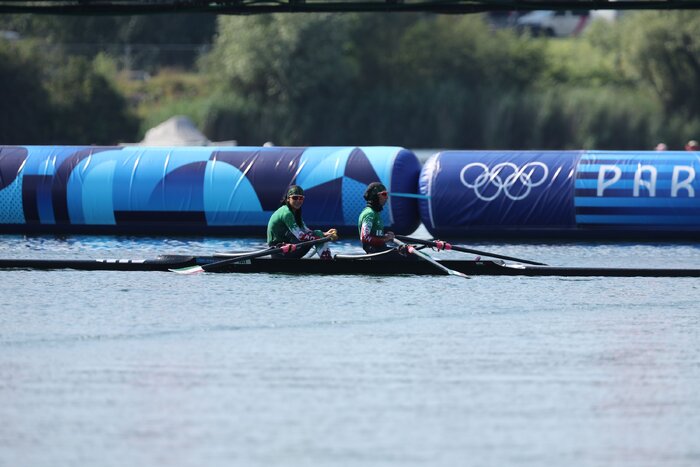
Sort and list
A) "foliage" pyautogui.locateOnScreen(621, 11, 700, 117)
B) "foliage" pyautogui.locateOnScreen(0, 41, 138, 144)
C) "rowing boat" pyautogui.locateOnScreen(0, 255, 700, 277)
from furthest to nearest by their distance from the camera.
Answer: "foliage" pyautogui.locateOnScreen(621, 11, 700, 117), "foliage" pyautogui.locateOnScreen(0, 41, 138, 144), "rowing boat" pyautogui.locateOnScreen(0, 255, 700, 277)

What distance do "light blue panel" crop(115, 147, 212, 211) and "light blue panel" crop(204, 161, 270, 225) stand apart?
0.70 m

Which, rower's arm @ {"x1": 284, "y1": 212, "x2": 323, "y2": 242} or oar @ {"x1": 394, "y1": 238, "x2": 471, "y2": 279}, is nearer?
oar @ {"x1": 394, "y1": 238, "x2": 471, "y2": 279}

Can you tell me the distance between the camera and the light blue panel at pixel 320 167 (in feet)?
84.3

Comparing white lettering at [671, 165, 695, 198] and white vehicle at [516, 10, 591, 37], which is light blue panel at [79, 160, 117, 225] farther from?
white vehicle at [516, 10, 591, 37]

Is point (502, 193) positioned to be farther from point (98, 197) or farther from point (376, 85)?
point (376, 85)

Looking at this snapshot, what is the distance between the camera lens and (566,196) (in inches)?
990

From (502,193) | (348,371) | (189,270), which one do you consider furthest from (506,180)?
(348,371)

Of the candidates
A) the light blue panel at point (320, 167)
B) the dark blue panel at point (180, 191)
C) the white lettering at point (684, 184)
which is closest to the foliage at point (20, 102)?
the dark blue panel at point (180, 191)

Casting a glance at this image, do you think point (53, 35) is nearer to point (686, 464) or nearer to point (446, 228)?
point (446, 228)

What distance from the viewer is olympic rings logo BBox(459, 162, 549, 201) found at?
25359 mm

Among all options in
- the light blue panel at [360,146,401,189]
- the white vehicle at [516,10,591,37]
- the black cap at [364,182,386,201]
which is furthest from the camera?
the white vehicle at [516,10,591,37]

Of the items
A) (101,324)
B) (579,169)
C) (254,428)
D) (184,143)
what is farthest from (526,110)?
(254,428)

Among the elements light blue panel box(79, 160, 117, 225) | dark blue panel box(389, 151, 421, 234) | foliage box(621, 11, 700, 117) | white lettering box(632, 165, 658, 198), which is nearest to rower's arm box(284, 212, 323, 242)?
dark blue panel box(389, 151, 421, 234)

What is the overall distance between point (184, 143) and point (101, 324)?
104 ft
